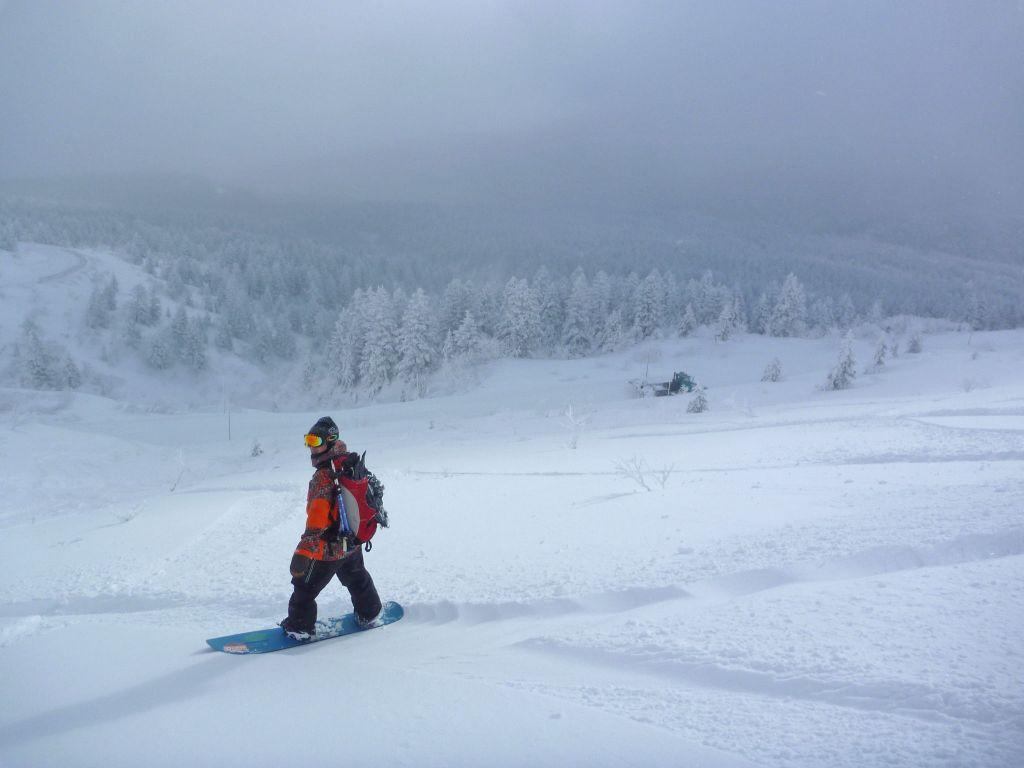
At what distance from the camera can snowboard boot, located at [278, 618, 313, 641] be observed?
14.8 feet

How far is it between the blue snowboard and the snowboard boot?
0.08 ft

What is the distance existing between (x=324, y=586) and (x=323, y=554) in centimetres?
39

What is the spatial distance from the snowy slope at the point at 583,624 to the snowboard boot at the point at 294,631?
7.1 inches

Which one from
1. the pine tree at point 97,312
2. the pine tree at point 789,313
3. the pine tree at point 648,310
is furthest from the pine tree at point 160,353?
the pine tree at point 789,313

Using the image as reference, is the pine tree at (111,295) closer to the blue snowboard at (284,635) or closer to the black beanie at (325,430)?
the blue snowboard at (284,635)

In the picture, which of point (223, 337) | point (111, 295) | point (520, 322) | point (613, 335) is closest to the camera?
point (520, 322)

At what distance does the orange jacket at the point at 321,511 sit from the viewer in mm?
4242

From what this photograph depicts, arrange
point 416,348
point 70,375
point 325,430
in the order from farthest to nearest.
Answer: point 416,348 → point 70,375 → point 325,430

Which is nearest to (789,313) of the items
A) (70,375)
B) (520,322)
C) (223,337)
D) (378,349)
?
(520,322)

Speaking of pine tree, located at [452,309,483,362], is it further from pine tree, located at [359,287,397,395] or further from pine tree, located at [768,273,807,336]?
pine tree, located at [768,273,807,336]

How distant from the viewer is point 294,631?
452 cm

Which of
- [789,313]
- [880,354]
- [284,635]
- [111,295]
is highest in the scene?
[111,295]

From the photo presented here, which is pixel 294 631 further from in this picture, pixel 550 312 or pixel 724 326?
pixel 550 312

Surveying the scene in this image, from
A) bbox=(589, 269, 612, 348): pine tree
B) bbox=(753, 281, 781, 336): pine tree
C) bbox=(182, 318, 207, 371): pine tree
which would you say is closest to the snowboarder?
bbox=(589, 269, 612, 348): pine tree
